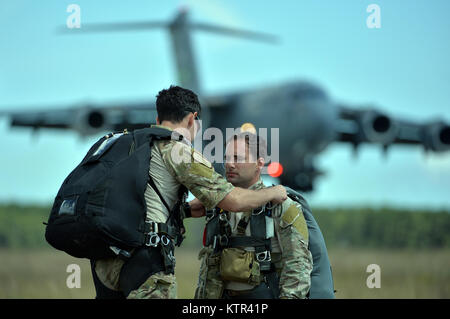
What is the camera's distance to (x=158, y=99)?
9.86ft

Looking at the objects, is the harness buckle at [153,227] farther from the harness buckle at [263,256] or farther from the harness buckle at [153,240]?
the harness buckle at [263,256]

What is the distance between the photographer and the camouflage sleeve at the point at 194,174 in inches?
111

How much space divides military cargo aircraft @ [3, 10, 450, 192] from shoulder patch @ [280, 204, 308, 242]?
1372 centimetres

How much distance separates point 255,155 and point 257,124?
686 inches

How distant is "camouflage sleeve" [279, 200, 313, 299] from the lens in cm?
295

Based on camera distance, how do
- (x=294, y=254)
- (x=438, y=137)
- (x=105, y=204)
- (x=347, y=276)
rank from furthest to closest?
(x=438, y=137) < (x=347, y=276) < (x=294, y=254) < (x=105, y=204)

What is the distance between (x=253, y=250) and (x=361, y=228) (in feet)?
67.6

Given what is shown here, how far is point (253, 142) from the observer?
10.6 feet

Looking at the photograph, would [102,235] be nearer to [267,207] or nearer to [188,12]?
[267,207]

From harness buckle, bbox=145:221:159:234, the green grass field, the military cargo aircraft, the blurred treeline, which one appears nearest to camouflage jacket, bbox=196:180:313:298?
harness buckle, bbox=145:221:159:234

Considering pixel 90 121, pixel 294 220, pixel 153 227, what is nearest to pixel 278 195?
pixel 294 220

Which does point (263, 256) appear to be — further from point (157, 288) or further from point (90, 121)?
point (90, 121)

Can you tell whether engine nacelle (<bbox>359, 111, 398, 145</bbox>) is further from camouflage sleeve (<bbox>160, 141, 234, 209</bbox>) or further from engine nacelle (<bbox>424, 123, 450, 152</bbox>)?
camouflage sleeve (<bbox>160, 141, 234, 209</bbox>)

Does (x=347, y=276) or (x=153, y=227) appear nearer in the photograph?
(x=153, y=227)
